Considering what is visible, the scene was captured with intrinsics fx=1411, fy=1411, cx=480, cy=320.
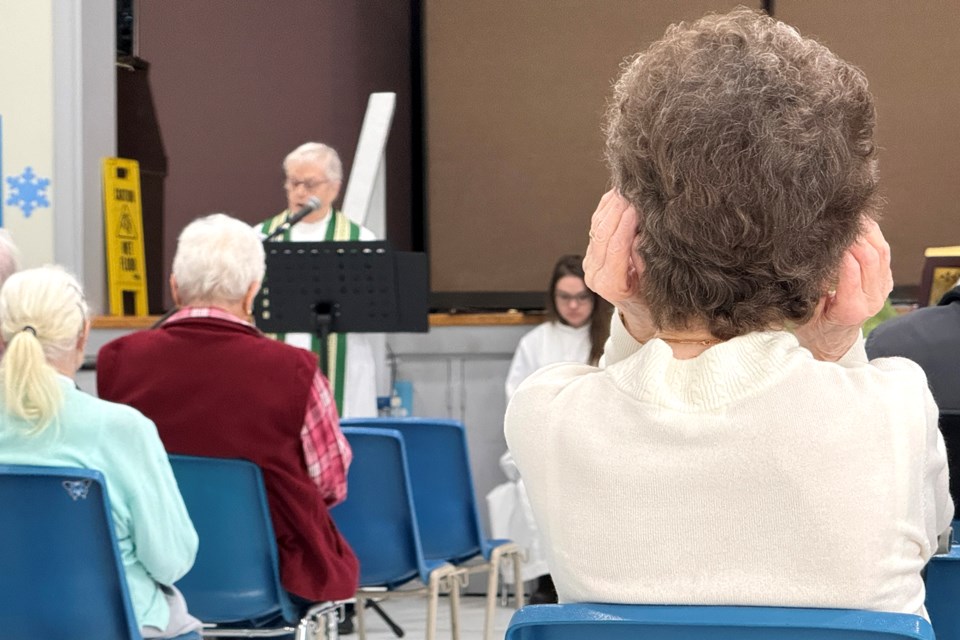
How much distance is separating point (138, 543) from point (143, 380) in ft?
1.77

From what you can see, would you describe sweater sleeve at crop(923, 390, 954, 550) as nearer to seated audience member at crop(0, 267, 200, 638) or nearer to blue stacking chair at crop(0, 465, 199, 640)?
blue stacking chair at crop(0, 465, 199, 640)

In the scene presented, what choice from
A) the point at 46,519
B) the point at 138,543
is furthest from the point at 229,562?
the point at 46,519

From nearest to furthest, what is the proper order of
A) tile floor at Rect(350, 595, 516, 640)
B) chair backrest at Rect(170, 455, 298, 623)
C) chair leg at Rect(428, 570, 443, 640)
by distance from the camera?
chair backrest at Rect(170, 455, 298, 623), chair leg at Rect(428, 570, 443, 640), tile floor at Rect(350, 595, 516, 640)

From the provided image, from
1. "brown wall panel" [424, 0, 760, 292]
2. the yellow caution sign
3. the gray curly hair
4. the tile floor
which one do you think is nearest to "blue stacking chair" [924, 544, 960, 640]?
the gray curly hair

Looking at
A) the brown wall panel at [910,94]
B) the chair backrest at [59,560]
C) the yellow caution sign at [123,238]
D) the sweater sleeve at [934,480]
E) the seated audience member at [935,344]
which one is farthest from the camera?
the brown wall panel at [910,94]

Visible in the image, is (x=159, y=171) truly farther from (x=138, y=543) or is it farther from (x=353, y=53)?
(x=138, y=543)

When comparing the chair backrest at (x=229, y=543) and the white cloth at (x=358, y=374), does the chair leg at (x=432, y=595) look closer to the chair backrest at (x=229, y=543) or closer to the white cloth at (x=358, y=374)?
the chair backrest at (x=229, y=543)

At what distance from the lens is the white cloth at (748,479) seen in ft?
3.78

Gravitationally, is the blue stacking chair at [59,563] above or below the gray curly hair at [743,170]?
below

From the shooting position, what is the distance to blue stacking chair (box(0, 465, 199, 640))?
2.15m

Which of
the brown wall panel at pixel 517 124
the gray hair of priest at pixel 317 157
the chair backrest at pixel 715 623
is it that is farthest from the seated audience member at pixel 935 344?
the brown wall panel at pixel 517 124

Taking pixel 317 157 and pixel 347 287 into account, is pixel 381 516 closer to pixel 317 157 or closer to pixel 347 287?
pixel 347 287

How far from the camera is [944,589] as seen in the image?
1.50 m

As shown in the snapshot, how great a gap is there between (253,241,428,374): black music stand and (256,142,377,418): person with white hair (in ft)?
3.83
